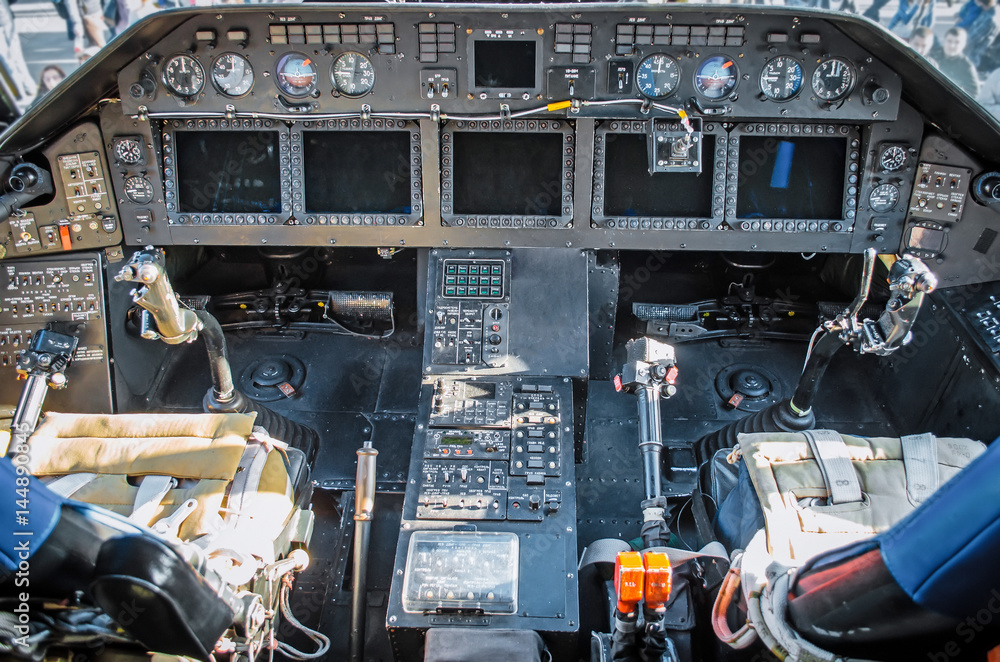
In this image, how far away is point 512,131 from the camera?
353 cm

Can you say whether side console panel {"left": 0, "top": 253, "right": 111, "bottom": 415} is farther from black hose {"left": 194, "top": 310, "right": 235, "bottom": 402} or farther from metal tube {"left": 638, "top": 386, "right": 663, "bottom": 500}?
metal tube {"left": 638, "top": 386, "right": 663, "bottom": 500}

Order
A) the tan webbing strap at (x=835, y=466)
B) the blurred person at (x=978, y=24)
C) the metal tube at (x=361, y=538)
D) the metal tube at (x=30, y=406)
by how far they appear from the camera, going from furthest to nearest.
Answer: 1. the blurred person at (x=978, y=24)
2. the metal tube at (x=30, y=406)
3. the metal tube at (x=361, y=538)
4. the tan webbing strap at (x=835, y=466)

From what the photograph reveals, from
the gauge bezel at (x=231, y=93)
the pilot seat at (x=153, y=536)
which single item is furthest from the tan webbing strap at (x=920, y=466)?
the gauge bezel at (x=231, y=93)

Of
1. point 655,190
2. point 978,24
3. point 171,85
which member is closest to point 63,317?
point 171,85

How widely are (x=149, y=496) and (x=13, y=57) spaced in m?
8.15

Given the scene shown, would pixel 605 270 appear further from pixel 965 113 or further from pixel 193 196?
pixel 193 196

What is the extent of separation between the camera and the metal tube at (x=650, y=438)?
2.72 m

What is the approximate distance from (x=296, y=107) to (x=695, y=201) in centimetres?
202

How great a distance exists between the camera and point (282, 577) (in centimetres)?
262

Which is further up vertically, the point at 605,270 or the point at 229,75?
the point at 229,75

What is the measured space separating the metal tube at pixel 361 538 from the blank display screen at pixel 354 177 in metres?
1.45

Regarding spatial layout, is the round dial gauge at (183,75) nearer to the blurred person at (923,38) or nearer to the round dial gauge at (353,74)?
→ the round dial gauge at (353,74)

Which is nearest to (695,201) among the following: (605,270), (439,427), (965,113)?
(605,270)

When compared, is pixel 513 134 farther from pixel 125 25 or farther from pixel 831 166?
pixel 125 25
